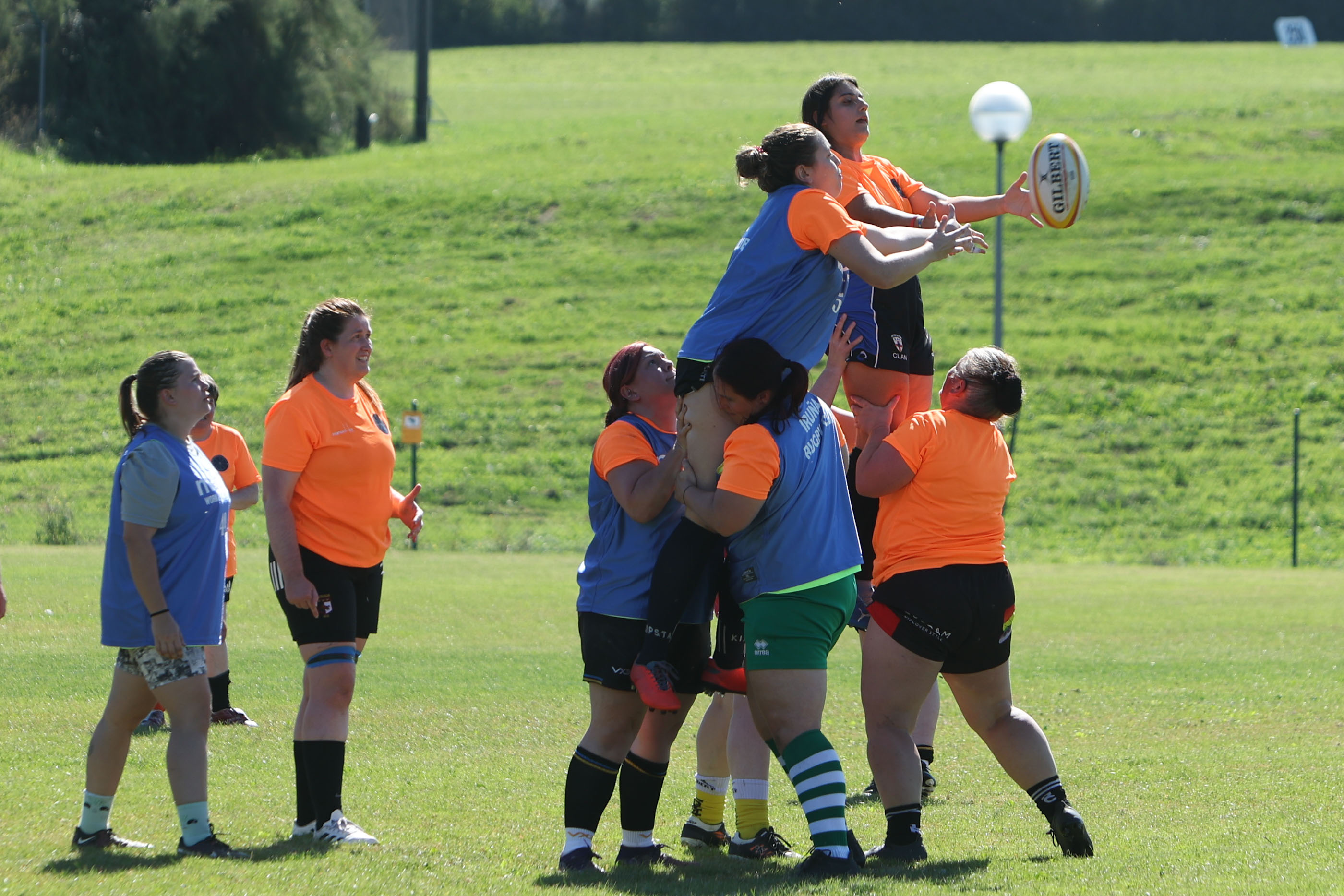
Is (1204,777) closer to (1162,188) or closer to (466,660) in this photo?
(466,660)

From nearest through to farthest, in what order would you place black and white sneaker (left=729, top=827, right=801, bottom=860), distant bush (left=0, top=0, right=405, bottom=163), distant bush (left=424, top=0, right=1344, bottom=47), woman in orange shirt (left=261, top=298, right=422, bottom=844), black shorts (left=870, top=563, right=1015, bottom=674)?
black shorts (left=870, top=563, right=1015, bottom=674) → black and white sneaker (left=729, top=827, right=801, bottom=860) → woman in orange shirt (left=261, top=298, right=422, bottom=844) → distant bush (left=0, top=0, right=405, bottom=163) → distant bush (left=424, top=0, right=1344, bottom=47)

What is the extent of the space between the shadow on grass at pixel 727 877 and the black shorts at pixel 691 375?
1.76m

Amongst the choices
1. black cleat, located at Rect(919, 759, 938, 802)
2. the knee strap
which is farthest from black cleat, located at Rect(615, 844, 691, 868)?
black cleat, located at Rect(919, 759, 938, 802)

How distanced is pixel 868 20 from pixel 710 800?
7585cm

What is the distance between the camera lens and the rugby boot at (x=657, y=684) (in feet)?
15.1

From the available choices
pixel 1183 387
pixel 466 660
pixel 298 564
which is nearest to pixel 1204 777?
pixel 298 564

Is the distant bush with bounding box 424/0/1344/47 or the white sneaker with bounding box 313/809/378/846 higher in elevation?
the distant bush with bounding box 424/0/1344/47

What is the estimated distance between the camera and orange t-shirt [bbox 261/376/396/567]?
17.5 ft

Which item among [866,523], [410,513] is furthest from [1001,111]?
[410,513]

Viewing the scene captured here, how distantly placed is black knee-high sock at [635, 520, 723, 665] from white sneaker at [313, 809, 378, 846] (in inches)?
56.2

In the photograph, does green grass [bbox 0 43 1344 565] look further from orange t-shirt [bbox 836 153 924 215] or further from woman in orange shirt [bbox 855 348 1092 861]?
woman in orange shirt [bbox 855 348 1092 861]

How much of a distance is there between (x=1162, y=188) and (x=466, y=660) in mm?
31472

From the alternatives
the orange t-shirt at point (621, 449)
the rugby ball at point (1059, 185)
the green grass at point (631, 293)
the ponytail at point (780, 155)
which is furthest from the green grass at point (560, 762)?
the green grass at point (631, 293)

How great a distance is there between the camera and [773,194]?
16.9 feet
